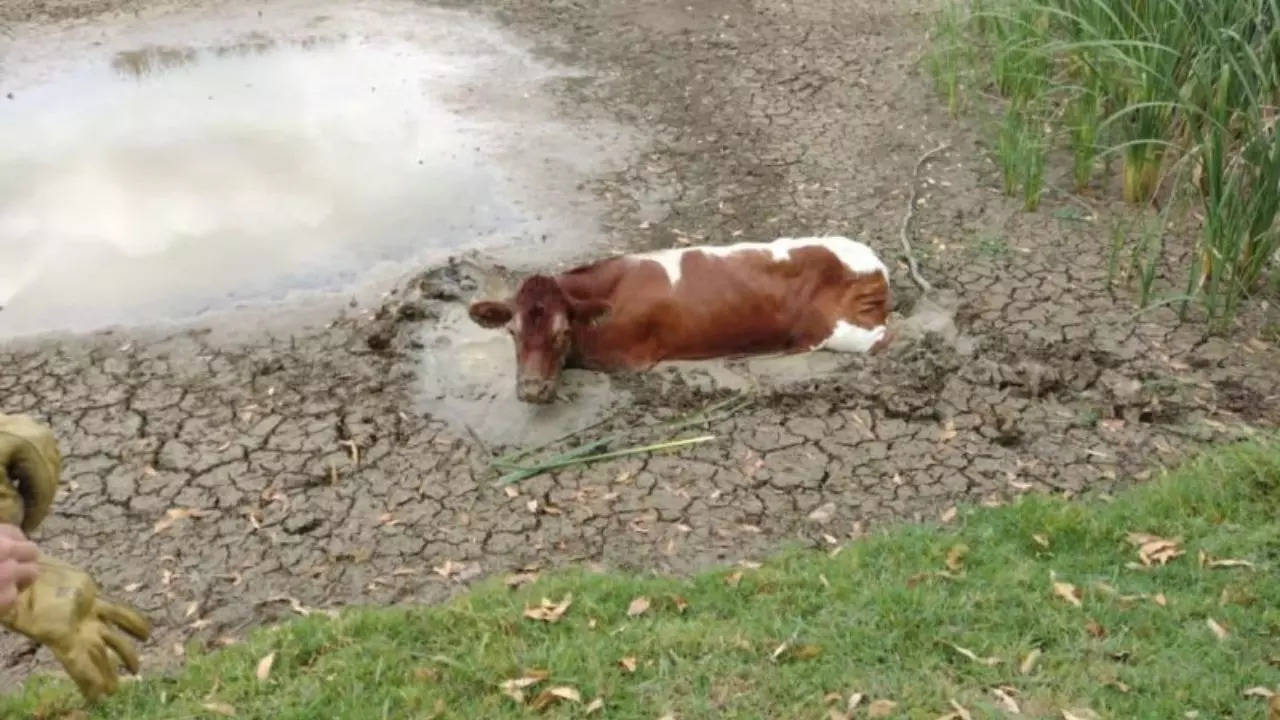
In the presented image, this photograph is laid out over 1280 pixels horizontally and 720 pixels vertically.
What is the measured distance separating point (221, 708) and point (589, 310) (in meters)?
2.52

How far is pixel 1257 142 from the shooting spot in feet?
18.1

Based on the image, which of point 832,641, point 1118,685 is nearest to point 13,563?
point 832,641

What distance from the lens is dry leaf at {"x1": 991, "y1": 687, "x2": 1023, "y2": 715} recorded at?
139 inches

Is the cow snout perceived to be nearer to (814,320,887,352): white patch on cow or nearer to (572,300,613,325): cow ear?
(572,300,613,325): cow ear

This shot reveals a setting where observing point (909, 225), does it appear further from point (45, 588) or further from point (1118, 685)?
point (45, 588)

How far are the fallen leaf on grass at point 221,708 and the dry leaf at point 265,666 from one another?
149mm

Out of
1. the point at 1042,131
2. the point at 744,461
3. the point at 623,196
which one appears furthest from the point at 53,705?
the point at 1042,131

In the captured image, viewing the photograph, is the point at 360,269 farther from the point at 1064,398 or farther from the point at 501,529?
the point at 1064,398

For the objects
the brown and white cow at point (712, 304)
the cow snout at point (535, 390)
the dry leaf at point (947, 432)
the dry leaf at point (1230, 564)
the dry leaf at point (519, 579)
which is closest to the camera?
the dry leaf at point (1230, 564)

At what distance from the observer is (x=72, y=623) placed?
3066mm

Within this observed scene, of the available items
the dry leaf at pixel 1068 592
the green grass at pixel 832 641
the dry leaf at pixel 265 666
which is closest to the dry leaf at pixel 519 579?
the green grass at pixel 832 641

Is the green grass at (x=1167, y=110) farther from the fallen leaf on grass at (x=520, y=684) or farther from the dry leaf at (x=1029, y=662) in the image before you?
the fallen leaf on grass at (x=520, y=684)

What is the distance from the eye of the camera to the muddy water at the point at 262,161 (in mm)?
6719

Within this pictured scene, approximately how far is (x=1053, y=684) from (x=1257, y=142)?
307 cm
